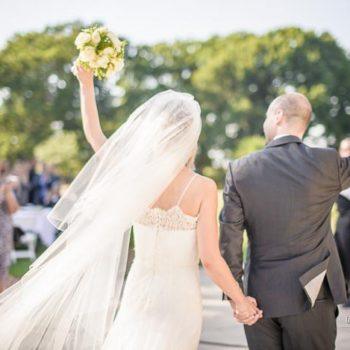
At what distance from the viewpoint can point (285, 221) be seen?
Result: 3277 mm

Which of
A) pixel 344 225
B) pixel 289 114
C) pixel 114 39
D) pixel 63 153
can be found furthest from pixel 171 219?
pixel 63 153

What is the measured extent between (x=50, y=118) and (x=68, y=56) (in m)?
4.33

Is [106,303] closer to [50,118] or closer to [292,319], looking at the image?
[292,319]

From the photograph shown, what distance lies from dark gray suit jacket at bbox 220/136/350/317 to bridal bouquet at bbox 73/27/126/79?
3.43ft

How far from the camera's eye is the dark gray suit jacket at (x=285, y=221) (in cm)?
328

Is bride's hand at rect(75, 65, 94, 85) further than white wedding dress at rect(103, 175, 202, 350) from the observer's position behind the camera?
Yes

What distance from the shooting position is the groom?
3.27 metres

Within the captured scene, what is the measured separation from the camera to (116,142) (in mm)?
3549

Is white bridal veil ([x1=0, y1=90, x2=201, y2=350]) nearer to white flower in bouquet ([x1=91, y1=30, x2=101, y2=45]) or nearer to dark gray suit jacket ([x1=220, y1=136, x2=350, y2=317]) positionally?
dark gray suit jacket ([x1=220, y1=136, x2=350, y2=317])

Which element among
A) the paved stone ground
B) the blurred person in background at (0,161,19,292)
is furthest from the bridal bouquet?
the blurred person in background at (0,161,19,292)

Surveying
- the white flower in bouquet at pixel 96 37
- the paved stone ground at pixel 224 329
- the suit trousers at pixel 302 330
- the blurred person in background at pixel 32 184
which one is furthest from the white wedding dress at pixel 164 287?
the blurred person in background at pixel 32 184

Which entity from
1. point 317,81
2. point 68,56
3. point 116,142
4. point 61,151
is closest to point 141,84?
point 68,56

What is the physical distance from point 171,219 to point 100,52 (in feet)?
3.95

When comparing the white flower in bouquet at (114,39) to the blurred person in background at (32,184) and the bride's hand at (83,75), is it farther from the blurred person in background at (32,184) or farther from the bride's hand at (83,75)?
the blurred person in background at (32,184)
